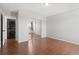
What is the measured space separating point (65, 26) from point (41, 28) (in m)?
1.97

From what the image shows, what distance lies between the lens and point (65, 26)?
408cm

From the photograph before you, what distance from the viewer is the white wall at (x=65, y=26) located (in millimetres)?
3495

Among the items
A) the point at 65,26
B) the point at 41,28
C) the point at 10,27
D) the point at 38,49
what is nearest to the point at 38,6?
the point at 38,49

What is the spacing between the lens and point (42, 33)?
572 centimetres

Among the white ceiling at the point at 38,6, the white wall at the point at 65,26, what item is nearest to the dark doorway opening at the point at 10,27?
the white ceiling at the point at 38,6

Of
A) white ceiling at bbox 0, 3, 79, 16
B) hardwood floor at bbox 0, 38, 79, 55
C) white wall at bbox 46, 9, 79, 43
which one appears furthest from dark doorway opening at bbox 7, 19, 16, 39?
white wall at bbox 46, 9, 79, 43

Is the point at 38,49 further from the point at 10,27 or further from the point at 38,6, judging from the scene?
the point at 10,27

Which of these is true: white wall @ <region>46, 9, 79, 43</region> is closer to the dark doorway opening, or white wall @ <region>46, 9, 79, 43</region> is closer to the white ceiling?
the white ceiling

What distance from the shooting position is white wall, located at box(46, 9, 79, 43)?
350 centimetres

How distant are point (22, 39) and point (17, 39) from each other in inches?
14.0
